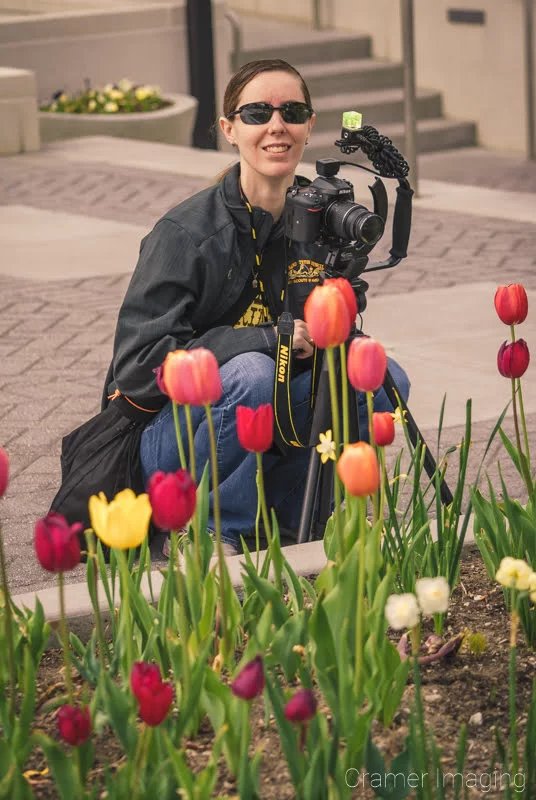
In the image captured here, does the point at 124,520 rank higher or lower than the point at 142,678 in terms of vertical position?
higher

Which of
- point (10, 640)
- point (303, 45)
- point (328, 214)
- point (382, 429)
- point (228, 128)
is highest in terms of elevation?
point (228, 128)

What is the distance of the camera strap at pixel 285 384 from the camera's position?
3469 millimetres

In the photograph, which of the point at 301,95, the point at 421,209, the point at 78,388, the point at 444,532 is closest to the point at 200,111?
the point at 421,209

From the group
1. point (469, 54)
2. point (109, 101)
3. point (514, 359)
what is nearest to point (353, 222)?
point (514, 359)

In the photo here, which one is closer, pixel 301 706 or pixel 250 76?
pixel 301 706

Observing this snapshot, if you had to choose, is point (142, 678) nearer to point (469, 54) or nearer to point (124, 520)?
point (124, 520)

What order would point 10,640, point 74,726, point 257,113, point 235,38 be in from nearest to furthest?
1. point 74,726
2. point 10,640
3. point 257,113
4. point 235,38

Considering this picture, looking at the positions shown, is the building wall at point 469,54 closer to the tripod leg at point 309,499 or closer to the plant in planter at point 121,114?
the plant in planter at point 121,114

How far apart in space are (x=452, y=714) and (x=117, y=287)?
517 centimetres

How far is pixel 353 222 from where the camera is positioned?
3232 millimetres

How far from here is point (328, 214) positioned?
3314 millimetres

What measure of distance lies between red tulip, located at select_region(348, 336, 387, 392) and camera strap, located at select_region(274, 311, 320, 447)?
1224mm

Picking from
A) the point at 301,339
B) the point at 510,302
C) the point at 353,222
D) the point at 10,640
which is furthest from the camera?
the point at 301,339

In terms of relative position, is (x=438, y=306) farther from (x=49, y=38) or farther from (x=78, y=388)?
(x=49, y=38)
